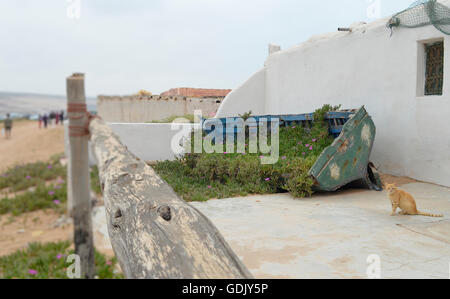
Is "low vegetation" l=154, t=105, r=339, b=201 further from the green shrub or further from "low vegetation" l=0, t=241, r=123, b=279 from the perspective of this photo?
"low vegetation" l=0, t=241, r=123, b=279

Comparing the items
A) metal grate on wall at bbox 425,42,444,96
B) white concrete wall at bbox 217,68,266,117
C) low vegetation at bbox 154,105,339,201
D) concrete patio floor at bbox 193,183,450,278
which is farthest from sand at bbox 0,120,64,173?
metal grate on wall at bbox 425,42,444,96

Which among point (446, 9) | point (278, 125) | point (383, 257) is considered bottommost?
point (383, 257)

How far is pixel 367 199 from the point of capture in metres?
5.65

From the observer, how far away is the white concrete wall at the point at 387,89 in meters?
6.14

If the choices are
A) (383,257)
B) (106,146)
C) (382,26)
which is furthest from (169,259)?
(382,26)

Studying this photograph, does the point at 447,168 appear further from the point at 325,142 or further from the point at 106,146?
the point at 106,146

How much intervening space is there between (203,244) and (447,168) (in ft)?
18.8

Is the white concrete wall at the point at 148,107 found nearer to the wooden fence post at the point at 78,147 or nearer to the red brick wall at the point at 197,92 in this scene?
the red brick wall at the point at 197,92

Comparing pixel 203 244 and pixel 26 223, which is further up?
pixel 203 244

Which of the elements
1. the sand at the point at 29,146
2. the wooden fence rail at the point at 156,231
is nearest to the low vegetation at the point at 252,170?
the sand at the point at 29,146

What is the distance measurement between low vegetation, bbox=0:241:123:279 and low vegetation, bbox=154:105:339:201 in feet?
6.76

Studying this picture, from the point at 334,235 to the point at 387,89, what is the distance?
13.8 ft

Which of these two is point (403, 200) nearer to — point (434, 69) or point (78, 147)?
point (434, 69)
